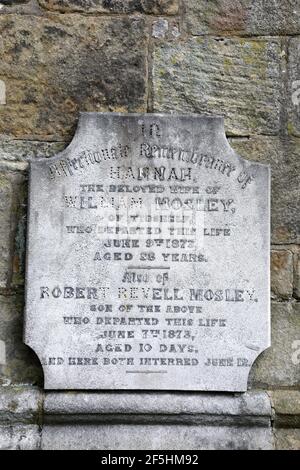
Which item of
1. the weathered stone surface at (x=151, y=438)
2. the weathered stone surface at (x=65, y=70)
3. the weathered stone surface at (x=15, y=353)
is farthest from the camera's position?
the weathered stone surface at (x=65, y=70)

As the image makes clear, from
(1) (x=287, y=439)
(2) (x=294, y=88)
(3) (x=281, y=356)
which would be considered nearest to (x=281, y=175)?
(2) (x=294, y=88)

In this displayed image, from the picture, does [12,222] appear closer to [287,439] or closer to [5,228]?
[5,228]

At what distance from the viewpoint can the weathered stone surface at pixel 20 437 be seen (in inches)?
110

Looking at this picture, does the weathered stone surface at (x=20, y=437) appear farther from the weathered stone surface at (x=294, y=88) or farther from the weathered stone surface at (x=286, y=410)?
the weathered stone surface at (x=294, y=88)

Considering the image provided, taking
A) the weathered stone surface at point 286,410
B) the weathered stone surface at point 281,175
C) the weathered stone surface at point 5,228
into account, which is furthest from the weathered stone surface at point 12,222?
the weathered stone surface at point 286,410

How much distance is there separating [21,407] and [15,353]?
223mm

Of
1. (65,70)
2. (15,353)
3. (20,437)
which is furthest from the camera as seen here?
(65,70)

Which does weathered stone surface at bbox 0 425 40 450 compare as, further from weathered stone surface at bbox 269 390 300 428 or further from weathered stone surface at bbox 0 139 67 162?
weathered stone surface at bbox 0 139 67 162

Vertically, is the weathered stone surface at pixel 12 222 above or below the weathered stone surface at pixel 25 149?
below

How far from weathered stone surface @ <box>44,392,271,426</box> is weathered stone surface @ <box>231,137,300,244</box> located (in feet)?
2.25

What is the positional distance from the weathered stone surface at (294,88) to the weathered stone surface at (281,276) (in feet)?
1.74

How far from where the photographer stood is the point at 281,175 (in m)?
3.06

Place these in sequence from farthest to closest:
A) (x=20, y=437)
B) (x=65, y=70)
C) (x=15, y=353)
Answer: (x=65, y=70) → (x=15, y=353) → (x=20, y=437)
